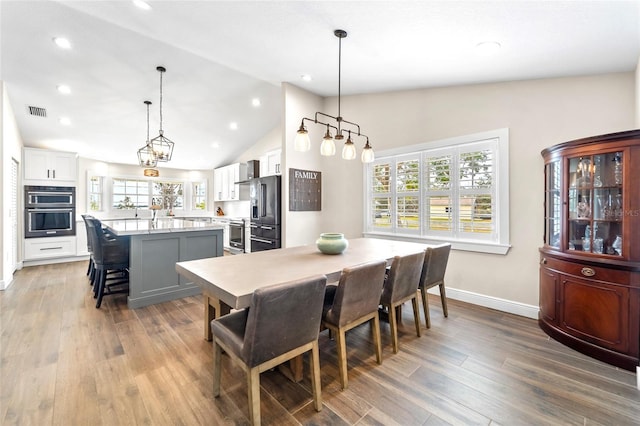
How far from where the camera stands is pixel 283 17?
2.40 metres

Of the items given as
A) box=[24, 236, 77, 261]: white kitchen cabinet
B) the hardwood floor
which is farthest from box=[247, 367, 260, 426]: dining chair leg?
box=[24, 236, 77, 261]: white kitchen cabinet

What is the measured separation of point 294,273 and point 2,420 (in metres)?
1.81

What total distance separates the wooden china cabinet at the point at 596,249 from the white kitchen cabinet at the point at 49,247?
8101 mm

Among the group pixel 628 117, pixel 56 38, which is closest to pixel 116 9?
pixel 56 38

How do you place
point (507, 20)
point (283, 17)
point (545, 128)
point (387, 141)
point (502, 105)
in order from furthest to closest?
point (387, 141), point (502, 105), point (545, 128), point (283, 17), point (507, 20)

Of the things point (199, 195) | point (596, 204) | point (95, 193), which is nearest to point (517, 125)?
point (596, 204)

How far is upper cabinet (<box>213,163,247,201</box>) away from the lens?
6.90m

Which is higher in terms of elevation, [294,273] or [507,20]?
[507,20]

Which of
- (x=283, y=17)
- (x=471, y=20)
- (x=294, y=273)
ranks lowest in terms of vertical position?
(x=294, y=273)

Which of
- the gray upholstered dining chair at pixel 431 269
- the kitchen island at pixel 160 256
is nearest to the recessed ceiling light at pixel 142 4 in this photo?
the kitchen island at pixel 160 256

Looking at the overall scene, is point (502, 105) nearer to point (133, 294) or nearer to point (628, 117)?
point (628, 117)

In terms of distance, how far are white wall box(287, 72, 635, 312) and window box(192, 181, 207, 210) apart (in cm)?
512

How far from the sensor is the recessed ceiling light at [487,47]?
2.38 m

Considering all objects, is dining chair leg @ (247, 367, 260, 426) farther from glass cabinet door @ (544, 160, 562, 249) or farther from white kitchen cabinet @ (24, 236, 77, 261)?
white kitchen cabinet @ (24, 236, 77, 261)
